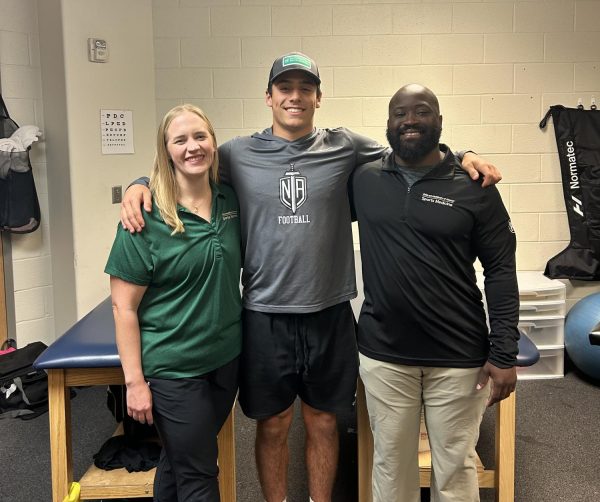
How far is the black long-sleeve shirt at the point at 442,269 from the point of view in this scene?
1.81m

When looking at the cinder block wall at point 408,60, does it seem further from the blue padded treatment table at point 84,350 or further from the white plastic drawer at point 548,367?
the blue padded treatment table at point 84,350

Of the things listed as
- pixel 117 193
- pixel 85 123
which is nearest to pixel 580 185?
pixel 117 193

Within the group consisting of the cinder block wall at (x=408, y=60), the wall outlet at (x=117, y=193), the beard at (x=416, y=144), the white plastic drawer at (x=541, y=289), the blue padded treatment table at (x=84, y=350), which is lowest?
the white plastic drawer at (x=541, y=289)

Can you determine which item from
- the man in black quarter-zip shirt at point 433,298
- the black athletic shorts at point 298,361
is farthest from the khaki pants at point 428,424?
the black athletic shorts at point 298,361

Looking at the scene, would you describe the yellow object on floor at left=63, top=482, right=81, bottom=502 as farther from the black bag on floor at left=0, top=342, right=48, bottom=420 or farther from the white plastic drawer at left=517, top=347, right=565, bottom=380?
the white plastic drawer at left=517, top=347, right=565, bottom=380

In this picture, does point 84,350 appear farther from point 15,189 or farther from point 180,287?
point 15,189

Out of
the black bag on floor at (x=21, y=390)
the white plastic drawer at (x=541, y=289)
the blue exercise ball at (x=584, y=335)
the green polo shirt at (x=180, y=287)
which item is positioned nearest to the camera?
the green polo shirt at (x=180, y=287)

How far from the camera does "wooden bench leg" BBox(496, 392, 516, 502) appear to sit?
7.10ft

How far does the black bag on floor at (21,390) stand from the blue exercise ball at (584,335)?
309 cm

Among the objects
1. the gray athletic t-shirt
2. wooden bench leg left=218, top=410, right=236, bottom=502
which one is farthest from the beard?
wooden bench leg left=218, top=410, right=236, bottom=502

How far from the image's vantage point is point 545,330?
3857 millimetres

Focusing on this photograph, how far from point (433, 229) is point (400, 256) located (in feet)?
0.41

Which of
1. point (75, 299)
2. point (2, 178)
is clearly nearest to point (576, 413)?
point (75, 299)

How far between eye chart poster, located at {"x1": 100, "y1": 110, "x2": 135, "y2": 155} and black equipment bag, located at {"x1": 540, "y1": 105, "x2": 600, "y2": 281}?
2.62 m
